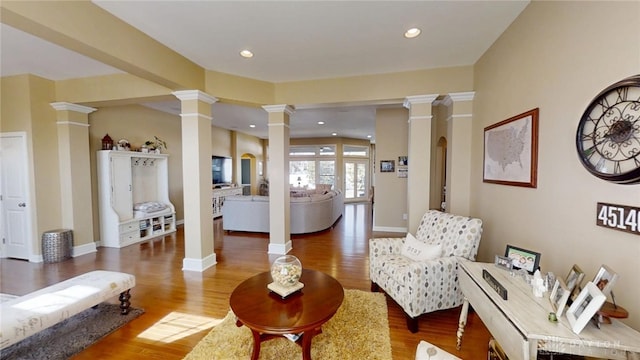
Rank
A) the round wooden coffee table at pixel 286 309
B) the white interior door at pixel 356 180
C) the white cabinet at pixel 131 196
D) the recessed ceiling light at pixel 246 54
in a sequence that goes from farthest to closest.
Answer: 1. the white interior door at pixel 356 180
2. the white cabinet at pixel 131 196
3. the recessed ceiling light at pixel 246 54
4. the round wooden coffee table at pixel 286 309

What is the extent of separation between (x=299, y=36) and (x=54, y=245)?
469 cm

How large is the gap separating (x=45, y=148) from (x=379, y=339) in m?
5.44

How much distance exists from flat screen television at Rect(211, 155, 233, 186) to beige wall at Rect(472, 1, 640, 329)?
7066mm

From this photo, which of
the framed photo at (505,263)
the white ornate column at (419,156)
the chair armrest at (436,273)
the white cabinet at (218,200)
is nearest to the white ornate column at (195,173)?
the chair armrest at (436,273)

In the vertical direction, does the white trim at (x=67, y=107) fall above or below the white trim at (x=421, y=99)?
above

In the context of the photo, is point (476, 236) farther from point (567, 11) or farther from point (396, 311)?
point (567, 11)

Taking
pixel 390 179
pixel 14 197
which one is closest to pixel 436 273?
pixel 390 179

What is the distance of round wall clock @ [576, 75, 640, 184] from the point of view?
49.5 inches

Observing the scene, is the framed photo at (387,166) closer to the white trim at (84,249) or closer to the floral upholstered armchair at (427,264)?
the floral upholstered armchair at (427,264)

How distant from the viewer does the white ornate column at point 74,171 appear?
402cm

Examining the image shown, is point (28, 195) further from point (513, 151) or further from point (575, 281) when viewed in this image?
point (513, 151)

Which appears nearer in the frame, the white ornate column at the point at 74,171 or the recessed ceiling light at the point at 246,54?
the recessed ceiling light at the point at 246,54

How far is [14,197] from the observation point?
3.84 meters

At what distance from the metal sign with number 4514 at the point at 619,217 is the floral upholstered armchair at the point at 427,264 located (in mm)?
966
